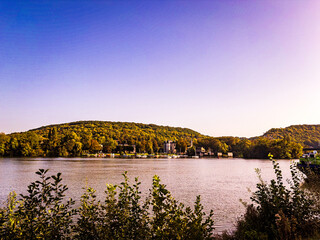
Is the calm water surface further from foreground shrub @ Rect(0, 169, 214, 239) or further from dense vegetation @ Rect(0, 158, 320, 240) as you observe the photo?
foreground shrub @ Rect(0, 169, 214, 239)

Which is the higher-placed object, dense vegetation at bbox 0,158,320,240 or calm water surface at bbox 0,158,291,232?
dense vegetation at bbox 0,158,320,240

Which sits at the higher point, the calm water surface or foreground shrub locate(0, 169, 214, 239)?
foreground shrub locate(0, 169, 214, 239)

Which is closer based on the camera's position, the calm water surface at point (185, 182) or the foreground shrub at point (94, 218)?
the foreground shrub at point (94, 218)

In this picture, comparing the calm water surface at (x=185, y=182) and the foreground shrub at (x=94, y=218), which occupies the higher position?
the foreground shrub at (x=94, y=218)

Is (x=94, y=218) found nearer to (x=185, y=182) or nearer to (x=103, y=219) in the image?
(x=103, y=219)

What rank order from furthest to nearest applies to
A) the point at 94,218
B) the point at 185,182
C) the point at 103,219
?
the point at 185,182, the point at 103,219, the point at 94,218

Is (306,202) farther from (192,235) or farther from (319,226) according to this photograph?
(192,235)

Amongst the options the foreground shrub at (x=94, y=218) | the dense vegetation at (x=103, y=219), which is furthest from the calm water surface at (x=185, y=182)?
the foreground shrub at (x=94, y=218)

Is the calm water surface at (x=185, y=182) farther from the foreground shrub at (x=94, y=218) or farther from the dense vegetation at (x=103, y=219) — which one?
the foreground shrub at (x=94, y=218)

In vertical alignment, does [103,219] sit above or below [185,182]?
above

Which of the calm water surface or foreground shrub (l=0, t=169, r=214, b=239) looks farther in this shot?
the calm water surface

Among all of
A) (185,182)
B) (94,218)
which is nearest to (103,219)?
(94,218)

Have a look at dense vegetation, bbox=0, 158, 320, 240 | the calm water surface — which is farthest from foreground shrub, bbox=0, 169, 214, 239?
the calm water surface

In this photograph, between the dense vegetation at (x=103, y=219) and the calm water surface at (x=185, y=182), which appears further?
the calm water surface at (x=185, y=182)
